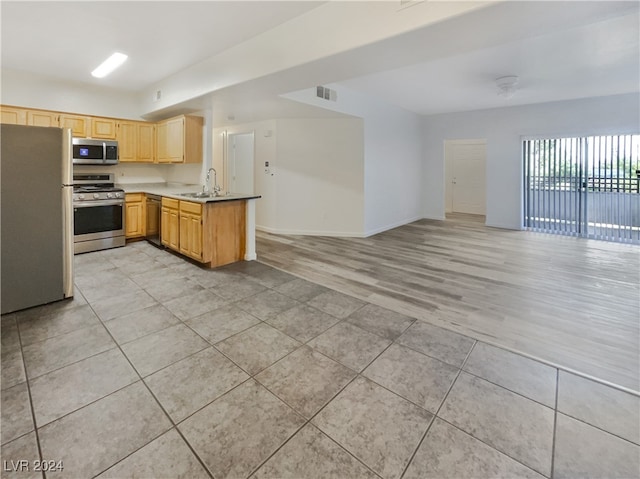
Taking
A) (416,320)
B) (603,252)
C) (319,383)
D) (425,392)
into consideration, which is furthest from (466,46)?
(603,252)

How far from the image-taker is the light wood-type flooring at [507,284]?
2.46 meters

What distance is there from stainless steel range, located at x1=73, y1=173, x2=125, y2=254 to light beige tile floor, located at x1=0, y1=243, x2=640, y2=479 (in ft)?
7.30

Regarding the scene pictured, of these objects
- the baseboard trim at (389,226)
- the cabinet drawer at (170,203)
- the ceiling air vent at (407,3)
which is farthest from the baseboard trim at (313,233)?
the ceiling air vent at (407,3)

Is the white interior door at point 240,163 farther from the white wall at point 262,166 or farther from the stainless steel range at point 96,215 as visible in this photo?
the stainless steel range at point 96,215

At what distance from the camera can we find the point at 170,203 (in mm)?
4879

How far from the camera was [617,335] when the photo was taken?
259 cm

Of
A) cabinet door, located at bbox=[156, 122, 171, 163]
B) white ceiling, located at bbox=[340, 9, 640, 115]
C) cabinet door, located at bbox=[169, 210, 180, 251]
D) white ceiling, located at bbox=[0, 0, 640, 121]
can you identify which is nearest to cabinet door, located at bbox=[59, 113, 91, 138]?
white ceiling, located at bbox=[0, 0, 640, 121]

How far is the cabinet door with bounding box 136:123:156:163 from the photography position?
5797mm

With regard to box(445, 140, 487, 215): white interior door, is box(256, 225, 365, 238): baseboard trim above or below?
below

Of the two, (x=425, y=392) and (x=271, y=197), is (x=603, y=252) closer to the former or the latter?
(x=425, y=392)

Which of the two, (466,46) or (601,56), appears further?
(601,56)

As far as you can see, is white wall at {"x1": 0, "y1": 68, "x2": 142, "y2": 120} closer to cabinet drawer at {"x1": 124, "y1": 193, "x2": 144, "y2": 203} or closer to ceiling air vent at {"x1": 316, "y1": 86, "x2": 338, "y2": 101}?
cabinet drawer at {"x1": 124, "y1": 193, "x2": 144, "y2": 203}

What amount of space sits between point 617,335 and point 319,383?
251 centimetres

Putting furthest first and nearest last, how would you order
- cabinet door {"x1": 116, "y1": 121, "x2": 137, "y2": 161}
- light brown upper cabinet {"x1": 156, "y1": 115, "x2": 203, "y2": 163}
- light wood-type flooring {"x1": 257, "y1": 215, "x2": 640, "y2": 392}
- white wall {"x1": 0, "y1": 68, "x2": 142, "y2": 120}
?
cabinet door {"x1": 116, "y1": 121, "x2": 137, "y2": 161}
light brown upper cabinet {"x1": 156, "y1": 115, "x2": 203, "y2": 163}
white wall {"x1": 0, "y1": 68, "x2": 142, "y2": 120}
light wood-type flooring {"x1": 257, "y1": 215, "x2": 640, "y2": 392}
